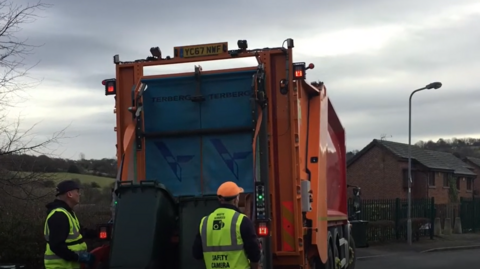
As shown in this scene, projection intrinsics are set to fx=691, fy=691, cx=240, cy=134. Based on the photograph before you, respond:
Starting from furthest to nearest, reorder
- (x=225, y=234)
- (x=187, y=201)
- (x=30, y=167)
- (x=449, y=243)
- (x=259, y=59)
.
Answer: (x=449, y=243) < (x=30, y=167) < (x=259, y=59) < (x=187, y=201) < (x=225, y=234)

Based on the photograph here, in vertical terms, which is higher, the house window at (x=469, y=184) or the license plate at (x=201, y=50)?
the license plate at (x=201, y=50)

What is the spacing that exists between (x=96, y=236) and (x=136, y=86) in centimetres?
197

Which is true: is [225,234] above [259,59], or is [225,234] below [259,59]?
below

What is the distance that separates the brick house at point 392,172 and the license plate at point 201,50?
122 ft

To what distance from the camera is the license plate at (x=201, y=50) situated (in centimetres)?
824

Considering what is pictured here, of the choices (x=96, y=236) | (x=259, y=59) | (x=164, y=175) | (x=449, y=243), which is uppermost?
(x=259, y=59)

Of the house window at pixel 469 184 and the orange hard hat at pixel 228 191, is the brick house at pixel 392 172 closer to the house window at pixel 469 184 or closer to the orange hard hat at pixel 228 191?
the house window at pixel 469 184

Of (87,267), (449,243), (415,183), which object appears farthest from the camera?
(415,183)

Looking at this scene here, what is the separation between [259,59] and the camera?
7.97 meters

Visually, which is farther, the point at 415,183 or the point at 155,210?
the point at 415,183

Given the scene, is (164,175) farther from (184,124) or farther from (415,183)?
(415,183)

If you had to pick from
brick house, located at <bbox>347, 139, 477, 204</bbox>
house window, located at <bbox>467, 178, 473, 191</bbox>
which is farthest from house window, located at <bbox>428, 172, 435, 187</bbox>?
house window, located at <bbox>467, 178, 473, 191</bbox>

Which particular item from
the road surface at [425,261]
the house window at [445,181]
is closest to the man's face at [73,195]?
the road surface at [425,261]

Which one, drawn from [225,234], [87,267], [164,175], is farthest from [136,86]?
[225,234]
